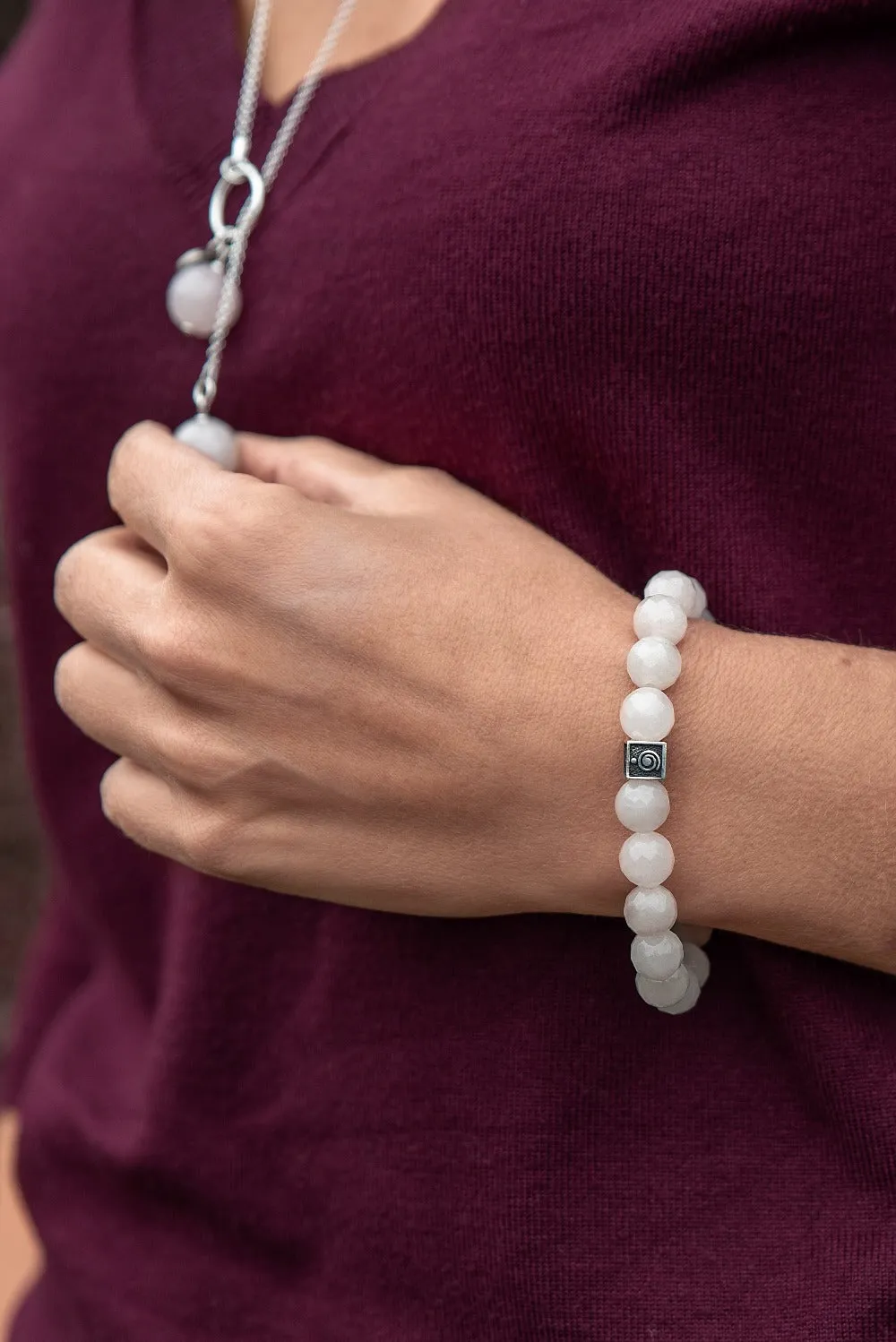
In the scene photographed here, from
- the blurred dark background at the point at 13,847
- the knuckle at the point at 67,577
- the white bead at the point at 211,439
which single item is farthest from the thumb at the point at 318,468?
the blurred dark background at the point at 13,847

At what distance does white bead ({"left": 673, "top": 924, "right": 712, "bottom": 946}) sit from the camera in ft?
2.10

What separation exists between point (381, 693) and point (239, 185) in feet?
1.26

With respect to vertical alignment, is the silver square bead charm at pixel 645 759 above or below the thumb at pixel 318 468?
below

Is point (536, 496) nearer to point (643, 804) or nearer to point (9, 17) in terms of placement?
point (643, 804)

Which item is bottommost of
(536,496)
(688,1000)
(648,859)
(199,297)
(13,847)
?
(13,847)

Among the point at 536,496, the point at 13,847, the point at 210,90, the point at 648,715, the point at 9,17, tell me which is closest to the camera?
the point at 648,715

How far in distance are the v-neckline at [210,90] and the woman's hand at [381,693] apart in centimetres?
24

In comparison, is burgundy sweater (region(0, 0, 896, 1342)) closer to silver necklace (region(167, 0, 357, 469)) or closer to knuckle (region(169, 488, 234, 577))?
silver necklace (region(167, 0, 357, 469))

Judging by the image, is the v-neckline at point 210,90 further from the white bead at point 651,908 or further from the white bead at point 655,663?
the white bead at point 651,908

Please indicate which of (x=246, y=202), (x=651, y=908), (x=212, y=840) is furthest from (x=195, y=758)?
(x=246, y=202)

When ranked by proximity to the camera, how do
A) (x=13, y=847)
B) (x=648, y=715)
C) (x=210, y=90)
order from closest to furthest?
1. (x=648, y=715)
2. (x=210, y=90)
3. (x=13, y=847)

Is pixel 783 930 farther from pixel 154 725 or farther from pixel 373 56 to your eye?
pixel 373 56

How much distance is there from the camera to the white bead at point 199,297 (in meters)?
0.75

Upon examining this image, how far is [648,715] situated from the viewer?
576mm
